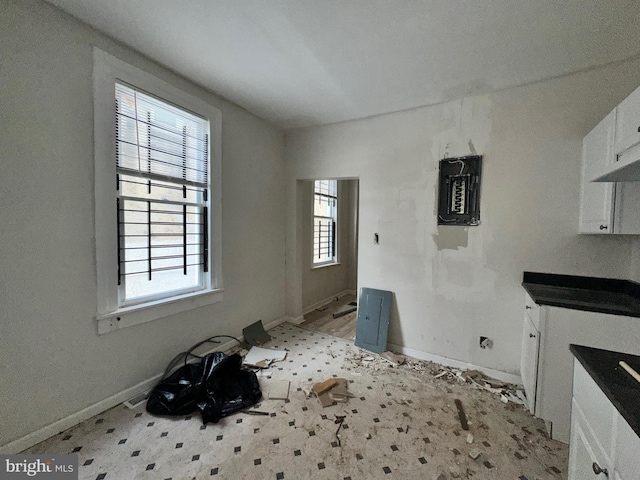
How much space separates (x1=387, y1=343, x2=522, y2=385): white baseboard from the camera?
7.80 ft

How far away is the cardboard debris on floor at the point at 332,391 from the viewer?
2.09 meters

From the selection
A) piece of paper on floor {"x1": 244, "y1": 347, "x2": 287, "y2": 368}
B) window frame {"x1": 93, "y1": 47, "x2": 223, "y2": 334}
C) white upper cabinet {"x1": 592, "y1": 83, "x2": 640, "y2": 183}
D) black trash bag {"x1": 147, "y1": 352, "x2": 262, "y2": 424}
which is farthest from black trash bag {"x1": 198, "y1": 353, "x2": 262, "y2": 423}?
white upper cabinet {"x1": 592, "y1": 83, "x2": 640, "y2": 183}

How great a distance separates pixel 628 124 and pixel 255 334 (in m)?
3.52

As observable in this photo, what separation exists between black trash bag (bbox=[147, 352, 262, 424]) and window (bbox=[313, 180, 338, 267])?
2524mm

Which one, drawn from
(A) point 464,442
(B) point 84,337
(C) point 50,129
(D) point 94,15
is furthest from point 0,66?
(A) point 464,442

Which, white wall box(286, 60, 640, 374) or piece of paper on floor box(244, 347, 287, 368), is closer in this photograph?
white wall box(286, 60, 640, 374)

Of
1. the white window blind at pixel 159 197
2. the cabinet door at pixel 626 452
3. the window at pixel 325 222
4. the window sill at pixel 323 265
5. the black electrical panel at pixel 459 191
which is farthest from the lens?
the window at pixel 325 222

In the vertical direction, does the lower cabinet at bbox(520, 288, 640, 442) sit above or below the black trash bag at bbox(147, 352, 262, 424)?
above

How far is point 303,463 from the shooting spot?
1542 mm

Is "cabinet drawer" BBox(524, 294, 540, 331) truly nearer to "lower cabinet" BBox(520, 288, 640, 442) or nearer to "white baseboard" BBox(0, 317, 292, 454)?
"lower cabinet" BBox(520, 288, 640, 442)

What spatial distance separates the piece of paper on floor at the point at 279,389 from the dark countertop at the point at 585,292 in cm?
202

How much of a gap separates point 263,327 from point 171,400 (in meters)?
1.48

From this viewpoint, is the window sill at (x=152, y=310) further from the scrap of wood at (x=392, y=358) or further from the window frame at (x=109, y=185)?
the scrap of wood at (x=392, y=358)

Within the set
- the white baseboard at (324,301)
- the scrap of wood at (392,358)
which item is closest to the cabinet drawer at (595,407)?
the scrap of wood at (392,358)
